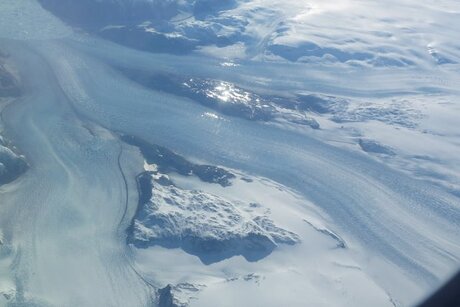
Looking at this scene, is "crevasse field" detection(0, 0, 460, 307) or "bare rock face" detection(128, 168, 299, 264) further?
"bare rock face" detection(128, 168, 299, 264)

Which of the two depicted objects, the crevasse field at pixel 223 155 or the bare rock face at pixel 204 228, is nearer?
the crevasse field at pixel 223 155

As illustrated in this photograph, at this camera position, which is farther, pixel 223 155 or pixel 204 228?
pixel 223 155

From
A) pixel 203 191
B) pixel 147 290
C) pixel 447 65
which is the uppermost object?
pixel 447 65

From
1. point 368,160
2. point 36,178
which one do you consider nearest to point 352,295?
point 368,160

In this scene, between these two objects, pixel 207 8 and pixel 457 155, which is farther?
pixel 207 8

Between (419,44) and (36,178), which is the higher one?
(419,44)

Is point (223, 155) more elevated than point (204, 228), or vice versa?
point (223, 155)

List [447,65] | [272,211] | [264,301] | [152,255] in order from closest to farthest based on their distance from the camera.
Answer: [264,301] < [152,255] < [272,211] < [447,65]

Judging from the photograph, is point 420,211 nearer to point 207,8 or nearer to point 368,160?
point 368,160
